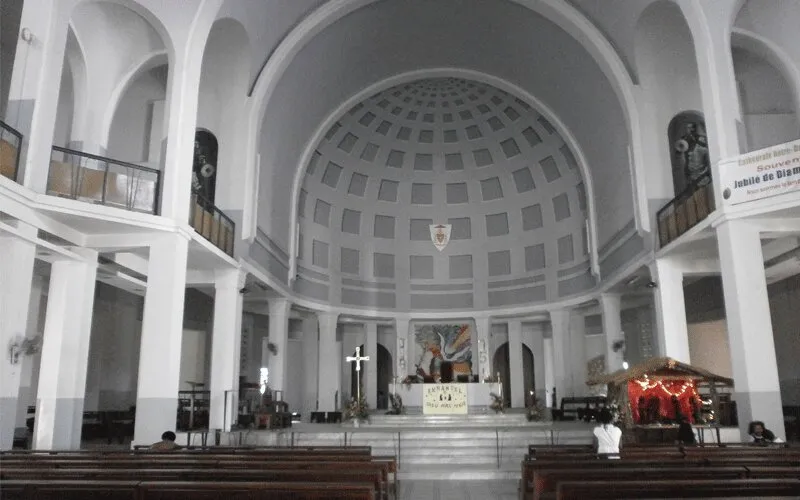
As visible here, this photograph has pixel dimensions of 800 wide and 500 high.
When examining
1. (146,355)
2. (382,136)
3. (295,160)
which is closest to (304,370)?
(295,160)

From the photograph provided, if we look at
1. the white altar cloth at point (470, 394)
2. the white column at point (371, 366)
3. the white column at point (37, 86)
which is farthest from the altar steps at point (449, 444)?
the white column at point (371, 366)

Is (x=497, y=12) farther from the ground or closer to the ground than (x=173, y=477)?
farther from the ground

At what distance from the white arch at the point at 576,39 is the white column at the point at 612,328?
444 cm

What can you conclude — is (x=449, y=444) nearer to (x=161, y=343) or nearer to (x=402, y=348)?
(x=161, y=343)

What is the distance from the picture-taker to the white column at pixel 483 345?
23484 mm

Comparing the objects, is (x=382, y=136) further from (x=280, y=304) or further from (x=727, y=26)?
(x=727, y=26)

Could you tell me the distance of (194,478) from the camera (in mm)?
4238

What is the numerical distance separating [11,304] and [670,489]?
32.9 ft

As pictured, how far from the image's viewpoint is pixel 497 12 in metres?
18.4

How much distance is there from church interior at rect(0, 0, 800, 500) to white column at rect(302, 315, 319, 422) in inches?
4.6

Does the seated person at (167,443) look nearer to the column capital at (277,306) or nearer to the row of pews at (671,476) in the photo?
the row of pews at (671,476)

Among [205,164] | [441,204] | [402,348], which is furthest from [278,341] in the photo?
[441,204]

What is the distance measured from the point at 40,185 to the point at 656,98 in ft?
46.4

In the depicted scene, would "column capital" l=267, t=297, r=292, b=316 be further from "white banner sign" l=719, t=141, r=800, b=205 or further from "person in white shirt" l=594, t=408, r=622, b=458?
"person in white shirt" l=594, t=408, r=622, b=458
